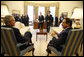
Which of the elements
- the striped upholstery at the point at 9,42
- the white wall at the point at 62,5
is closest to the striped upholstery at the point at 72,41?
the striped upholstery at the point at 9,42

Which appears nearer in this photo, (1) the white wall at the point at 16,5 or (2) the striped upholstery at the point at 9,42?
(2) the striped upholstery at the point at 9,42

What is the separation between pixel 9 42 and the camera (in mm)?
1948

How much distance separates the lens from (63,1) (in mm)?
8992

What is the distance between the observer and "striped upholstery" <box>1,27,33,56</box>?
6.07 feet

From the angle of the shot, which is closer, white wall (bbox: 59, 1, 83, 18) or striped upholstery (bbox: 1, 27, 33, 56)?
striped upholstery (bbox: 1, 27, 33, 56)

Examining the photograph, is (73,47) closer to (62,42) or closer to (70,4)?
(62,42)

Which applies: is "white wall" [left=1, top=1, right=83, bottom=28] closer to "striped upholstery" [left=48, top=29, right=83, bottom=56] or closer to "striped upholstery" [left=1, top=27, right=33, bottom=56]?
"striped upholstery" [left=1, top=27, right=33, bottom=56]

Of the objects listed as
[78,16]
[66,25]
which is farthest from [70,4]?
[66,25]

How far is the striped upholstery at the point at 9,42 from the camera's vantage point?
1849 millimetres

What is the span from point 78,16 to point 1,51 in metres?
2.90

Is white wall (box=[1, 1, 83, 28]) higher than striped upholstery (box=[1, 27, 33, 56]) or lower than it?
higher

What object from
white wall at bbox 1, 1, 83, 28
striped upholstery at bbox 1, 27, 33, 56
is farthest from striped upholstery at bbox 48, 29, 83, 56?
white wall at bbox 1, 1, 83, 28

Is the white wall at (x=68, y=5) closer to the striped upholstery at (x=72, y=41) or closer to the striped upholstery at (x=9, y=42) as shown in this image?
the striped upholstery at (x=72, y=41)

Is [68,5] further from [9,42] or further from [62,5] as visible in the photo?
[9,42]
